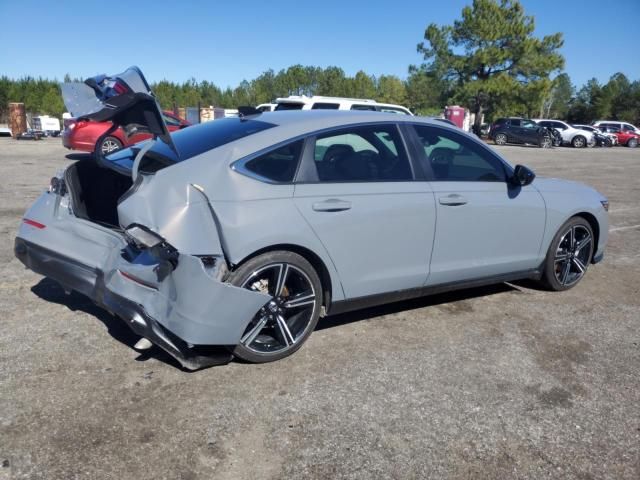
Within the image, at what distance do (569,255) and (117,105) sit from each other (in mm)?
4046

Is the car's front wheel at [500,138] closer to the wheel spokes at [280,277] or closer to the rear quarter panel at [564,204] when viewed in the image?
the rear quarter panel at [564,204]

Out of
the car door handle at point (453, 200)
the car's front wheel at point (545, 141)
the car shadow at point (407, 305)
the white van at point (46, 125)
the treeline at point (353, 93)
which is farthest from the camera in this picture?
the treeline at point (353, 93)

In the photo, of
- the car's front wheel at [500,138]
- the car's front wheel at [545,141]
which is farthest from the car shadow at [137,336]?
the car's front wheel at [500,138]

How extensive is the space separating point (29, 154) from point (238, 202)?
15.7 meters

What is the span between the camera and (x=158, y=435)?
8.48ft

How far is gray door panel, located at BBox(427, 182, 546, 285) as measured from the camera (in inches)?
155

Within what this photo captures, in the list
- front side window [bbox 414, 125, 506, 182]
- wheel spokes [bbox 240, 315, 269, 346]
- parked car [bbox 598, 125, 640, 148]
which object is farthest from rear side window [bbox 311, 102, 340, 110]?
parked car [bbox 598, 125, 640, 148]

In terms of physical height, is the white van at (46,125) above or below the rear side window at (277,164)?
below

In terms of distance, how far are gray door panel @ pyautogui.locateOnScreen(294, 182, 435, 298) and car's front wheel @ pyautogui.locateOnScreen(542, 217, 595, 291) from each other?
1.56 metres

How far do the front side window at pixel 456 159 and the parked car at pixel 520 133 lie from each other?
29.8 meters

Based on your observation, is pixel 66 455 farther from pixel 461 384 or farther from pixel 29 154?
pixel 29 154

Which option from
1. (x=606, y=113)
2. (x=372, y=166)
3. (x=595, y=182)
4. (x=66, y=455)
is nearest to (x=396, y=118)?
(x=372, y=166)

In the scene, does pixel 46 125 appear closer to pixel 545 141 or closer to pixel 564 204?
pixel 545 141

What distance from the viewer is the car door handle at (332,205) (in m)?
3.34
